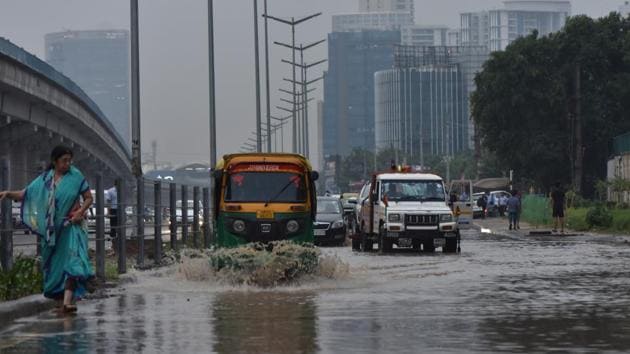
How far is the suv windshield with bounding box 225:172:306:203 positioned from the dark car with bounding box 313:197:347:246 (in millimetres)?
19203

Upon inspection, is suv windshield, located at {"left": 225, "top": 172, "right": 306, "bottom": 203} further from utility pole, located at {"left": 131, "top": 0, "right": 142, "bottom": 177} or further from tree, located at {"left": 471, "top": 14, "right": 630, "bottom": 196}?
tree, located at {"left": 471, "top": 14, "right": 630, "bottom": 196}

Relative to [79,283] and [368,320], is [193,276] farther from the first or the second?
[368,320]

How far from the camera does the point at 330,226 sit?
164ft

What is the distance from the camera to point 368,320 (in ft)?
56.9

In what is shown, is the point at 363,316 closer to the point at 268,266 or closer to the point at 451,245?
the point at 268,266

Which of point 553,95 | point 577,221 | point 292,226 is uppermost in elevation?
point 553,95

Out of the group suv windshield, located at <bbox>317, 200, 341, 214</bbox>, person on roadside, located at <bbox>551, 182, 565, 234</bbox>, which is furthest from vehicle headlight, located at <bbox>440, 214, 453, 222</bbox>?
person on roadside, located at <bbox>551, 182, 565, 234</bbox>

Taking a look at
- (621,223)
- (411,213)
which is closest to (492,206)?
(621,223)

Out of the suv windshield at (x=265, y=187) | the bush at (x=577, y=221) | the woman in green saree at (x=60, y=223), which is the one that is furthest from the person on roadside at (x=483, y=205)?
the woman in green saree at (x=60, y=223)

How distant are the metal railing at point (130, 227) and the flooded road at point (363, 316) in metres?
1.10

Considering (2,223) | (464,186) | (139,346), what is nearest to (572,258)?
(2,223)

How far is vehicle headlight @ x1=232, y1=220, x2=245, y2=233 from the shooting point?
1148 inches

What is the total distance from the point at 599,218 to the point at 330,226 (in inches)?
455

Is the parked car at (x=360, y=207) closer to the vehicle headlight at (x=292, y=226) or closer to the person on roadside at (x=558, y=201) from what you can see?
the person on roadside at (x=558, y=201)
